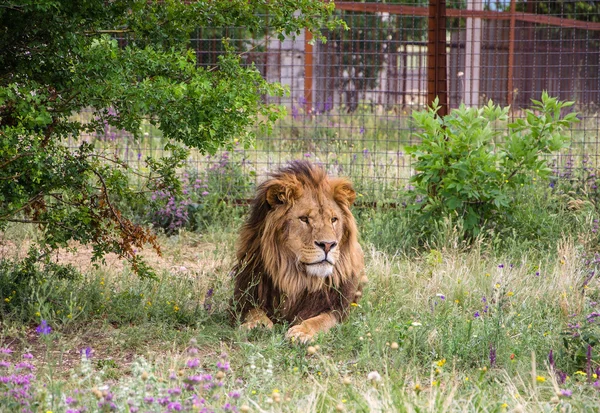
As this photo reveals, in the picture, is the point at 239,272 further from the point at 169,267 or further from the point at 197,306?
the point at 169,267

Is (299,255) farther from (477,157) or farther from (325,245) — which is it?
(477,157)

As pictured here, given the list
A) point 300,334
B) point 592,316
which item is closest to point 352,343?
point 300,334

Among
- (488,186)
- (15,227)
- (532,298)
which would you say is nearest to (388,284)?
(532,298)

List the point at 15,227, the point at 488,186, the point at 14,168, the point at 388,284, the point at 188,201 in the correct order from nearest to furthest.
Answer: the point at 14,168 → the point at 388,284 → the point at 488,186 → the point at 15,227 → the point at 188,201

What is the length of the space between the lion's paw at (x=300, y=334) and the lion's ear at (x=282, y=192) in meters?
0.79

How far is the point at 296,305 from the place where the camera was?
17.6 ft

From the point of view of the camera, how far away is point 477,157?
23.2 feet

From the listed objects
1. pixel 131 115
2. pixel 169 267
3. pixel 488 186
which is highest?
pixel 131 115

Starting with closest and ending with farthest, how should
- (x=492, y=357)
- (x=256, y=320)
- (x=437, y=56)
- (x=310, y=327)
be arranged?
(x=492, y=357) → (x=310, y=327) → (x=256, y=320) → (x=437, y=56)

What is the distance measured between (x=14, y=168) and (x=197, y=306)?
1.44 m

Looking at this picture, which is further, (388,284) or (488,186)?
(488,186)

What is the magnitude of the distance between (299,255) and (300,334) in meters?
0.53

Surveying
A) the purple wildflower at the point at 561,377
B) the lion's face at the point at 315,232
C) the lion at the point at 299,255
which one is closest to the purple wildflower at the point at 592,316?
the purple wildflower at the point at 561,377

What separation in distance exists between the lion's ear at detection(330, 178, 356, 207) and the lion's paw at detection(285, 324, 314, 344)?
2.85ft
